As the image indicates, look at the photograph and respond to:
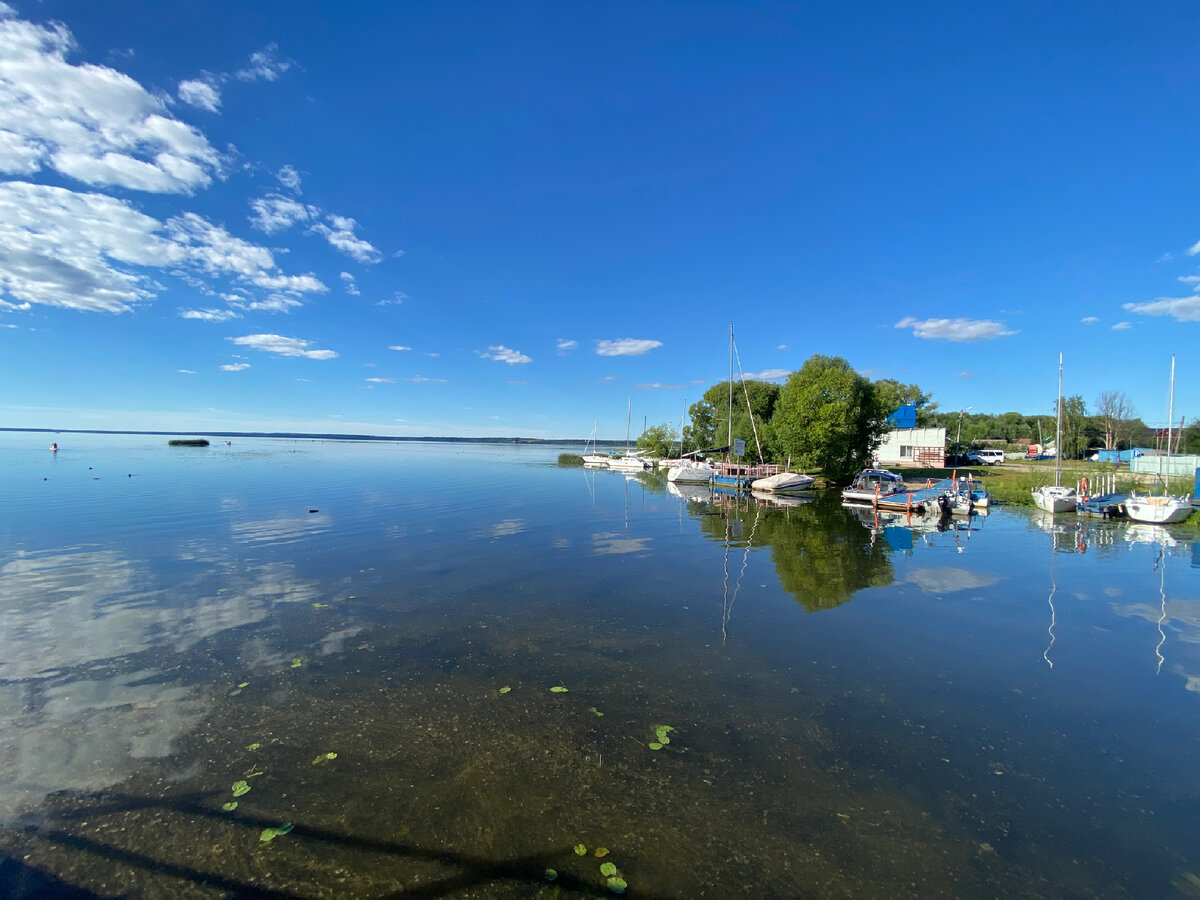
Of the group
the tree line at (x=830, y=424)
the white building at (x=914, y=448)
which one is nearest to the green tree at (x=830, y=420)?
the tree line at (x=830, y=424)

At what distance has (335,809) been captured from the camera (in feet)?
17.8

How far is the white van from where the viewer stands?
71137 mm

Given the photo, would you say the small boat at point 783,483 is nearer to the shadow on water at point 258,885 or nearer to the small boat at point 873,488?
the small boat at point 873,488

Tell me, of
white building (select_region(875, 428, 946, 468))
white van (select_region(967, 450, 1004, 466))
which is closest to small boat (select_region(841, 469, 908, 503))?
white building (select_region(875, 428, 946, 468))

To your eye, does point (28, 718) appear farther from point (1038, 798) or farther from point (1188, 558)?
point (1188, 558)

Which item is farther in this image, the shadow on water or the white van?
the white van

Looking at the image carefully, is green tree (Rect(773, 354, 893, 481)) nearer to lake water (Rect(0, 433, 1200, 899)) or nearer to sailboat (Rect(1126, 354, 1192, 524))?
sailboat (Rect(1126, 354, 1192, 524))

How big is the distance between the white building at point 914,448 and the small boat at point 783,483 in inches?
982

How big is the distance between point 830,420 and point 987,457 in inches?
1644

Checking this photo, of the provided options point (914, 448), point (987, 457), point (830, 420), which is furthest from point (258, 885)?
point (987, 457)

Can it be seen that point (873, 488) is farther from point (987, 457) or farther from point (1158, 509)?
point (987, 457)

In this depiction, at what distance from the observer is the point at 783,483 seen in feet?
149

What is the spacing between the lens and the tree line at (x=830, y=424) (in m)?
50.9

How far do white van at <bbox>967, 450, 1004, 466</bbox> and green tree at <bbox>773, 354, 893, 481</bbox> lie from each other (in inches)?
1031
